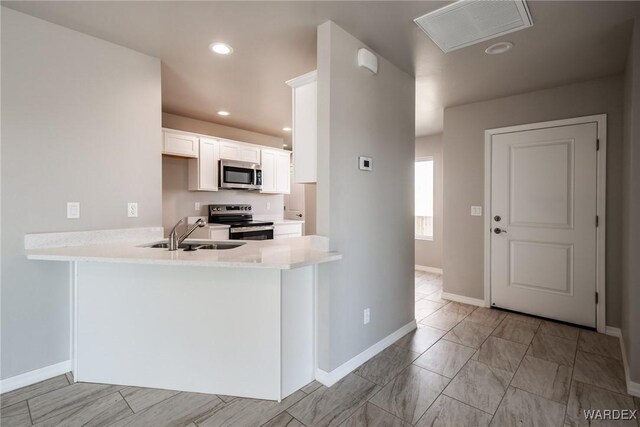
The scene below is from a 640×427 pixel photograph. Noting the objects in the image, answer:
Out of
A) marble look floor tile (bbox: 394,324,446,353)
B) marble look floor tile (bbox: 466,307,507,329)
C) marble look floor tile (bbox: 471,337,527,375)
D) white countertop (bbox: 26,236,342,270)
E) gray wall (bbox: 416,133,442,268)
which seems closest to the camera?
white countertop (bbox: 26,236,342,270)

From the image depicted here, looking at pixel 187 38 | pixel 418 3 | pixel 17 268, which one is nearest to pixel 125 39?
pixel 187 38

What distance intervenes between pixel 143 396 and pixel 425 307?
117 inches

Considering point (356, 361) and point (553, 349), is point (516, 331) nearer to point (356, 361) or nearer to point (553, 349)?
point (553, 349)

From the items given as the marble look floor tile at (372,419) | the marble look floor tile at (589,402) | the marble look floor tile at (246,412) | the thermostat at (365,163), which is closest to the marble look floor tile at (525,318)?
the marble look floor tile at (589,402)

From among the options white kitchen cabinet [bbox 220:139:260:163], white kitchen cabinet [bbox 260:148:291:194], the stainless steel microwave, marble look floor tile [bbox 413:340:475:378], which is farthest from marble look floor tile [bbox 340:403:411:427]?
white kitchen cabinet [bbox 260:148:291:194]

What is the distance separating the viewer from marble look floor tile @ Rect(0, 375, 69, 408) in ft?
6.38

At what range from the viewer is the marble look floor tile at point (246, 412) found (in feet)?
5.79

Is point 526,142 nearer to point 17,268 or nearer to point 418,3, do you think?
point 418,3

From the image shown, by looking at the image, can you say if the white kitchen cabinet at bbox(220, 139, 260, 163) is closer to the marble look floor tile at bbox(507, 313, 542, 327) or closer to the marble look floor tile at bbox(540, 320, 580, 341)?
the marble look floor tile at bbox(507, 313, 542, 327)

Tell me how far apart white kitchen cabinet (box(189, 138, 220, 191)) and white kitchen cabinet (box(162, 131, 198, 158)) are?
0.27 ft

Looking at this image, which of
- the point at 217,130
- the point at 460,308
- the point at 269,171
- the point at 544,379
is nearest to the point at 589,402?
the point at 544,379

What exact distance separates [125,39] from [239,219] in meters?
3.03

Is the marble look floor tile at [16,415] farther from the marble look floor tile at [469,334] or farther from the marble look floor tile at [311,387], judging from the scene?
the marble look floor tile at [469,334]

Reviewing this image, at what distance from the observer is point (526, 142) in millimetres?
3418
